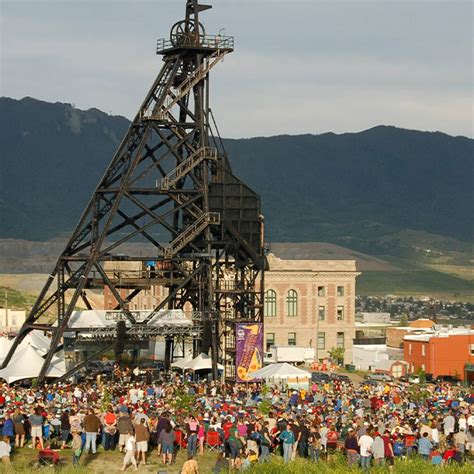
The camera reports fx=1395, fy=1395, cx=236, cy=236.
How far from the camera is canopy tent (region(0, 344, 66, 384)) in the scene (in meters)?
63.0

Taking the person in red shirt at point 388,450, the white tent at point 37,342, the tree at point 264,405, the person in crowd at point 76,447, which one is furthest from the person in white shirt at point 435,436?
the white tent at point 37,342

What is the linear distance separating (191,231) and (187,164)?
3789mm

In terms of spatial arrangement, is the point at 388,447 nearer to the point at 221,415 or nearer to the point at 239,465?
the point at 239,465

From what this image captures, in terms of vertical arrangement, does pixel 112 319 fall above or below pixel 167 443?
above

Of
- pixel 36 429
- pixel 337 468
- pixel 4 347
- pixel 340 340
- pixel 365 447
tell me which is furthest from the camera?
pixel 340 340

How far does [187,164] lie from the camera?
76.2 meters

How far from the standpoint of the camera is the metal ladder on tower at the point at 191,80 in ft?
249

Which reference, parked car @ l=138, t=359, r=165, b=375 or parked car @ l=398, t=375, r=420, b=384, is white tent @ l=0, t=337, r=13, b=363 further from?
parked car @ l=398, t=375, r=420, b=384

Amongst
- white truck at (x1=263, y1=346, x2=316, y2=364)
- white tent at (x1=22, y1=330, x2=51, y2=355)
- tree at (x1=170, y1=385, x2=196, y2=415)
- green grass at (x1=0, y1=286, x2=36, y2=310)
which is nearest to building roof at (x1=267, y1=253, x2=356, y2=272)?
white truck at (x1=263, y1=346, x2=316, y2=364)

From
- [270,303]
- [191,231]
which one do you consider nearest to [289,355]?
[270,303]

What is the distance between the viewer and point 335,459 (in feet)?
138

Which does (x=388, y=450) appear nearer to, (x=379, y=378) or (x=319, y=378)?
(x=319, y=378)

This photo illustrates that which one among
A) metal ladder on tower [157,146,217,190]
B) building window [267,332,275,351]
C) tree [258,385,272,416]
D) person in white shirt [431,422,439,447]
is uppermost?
metal ladder on tower [157,146,217,190]

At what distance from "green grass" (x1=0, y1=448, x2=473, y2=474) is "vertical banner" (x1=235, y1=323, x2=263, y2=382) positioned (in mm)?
28583
